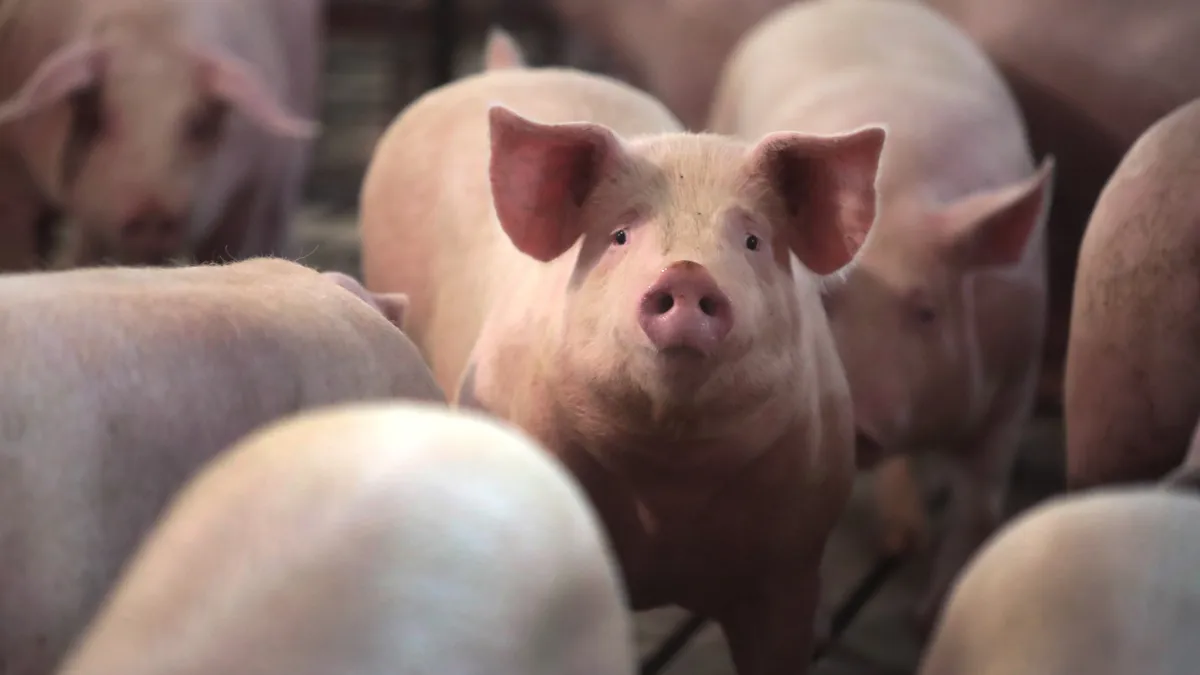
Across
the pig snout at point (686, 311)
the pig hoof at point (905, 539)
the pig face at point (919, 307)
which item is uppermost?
the pig snout at point (686, 311)

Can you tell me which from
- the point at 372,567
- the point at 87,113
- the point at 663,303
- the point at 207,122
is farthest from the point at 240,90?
the point at 372,567

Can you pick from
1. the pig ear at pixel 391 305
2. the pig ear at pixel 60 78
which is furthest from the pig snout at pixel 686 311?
the pig ear at pixel 60 78

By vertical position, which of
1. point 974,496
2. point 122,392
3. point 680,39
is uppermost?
point 122,392

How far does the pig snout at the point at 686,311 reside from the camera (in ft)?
3.10

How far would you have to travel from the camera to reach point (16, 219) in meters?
1.98

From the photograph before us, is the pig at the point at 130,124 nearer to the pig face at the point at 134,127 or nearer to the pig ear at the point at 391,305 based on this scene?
the pig face at the point at 134,127

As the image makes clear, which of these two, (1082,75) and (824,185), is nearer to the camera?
(824,185)

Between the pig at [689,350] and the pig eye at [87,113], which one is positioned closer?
the pig at [689,350]

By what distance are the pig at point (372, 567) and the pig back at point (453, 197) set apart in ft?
2.32

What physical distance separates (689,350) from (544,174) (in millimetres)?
257

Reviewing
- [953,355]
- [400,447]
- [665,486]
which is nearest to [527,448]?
[400,447]

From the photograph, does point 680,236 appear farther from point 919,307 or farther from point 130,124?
point 130,124

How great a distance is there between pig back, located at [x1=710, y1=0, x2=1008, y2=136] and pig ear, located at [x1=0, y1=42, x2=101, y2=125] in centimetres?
85

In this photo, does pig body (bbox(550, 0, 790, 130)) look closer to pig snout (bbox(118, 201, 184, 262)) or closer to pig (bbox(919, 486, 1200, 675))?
pig snout (bbox(118, 201, 184, 262))
